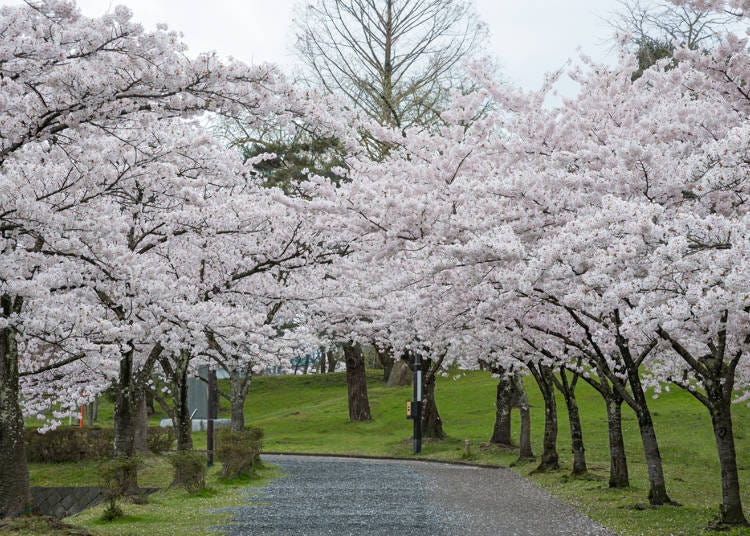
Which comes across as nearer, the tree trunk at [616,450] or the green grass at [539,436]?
the green grass at [539,436]

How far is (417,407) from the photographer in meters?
28.8

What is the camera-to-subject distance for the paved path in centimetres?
1160

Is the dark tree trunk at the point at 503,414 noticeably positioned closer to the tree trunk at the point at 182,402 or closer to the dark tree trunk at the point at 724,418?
the tree trunk at the point at 182,402

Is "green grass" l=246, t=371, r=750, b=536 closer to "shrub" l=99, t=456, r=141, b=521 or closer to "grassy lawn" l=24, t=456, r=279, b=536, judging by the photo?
"grassy lawn" l=24, t=456, r=279, b=536

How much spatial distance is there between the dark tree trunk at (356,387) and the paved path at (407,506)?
55.7ft

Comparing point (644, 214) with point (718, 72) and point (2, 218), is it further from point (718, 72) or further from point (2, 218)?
point (2, 218)

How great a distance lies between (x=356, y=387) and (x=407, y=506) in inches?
1024

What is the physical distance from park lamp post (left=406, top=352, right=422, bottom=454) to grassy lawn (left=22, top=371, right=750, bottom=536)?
0.55m

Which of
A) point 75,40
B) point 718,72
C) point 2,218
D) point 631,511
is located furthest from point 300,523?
point 718,72

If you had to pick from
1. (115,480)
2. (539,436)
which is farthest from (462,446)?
(115,480)

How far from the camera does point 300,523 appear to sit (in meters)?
12.2

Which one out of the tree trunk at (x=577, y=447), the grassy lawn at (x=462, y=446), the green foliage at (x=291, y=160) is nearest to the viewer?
the grassy lawn at (x=462, y=446)

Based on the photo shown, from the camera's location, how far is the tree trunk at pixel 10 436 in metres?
12.1

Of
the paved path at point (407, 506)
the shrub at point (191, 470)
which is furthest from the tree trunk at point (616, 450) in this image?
the shrub at point (191, 470)
